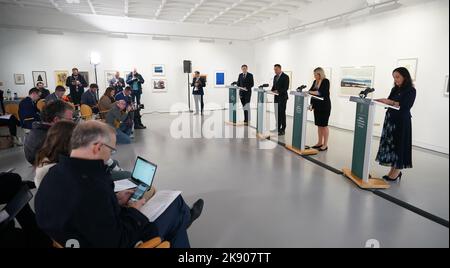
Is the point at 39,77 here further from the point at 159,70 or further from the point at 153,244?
the point at 153,244

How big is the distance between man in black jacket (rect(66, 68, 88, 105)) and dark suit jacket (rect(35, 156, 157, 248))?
860 centimetres

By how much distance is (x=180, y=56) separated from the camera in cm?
1174

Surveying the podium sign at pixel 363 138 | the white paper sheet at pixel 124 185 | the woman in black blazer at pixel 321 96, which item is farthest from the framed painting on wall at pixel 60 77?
the podium sign at pixel 363 138

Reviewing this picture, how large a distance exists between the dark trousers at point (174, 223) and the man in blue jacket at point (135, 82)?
28.9ft

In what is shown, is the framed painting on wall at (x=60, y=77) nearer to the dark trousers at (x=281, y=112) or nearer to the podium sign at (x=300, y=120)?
the dark trousers at (x=281, y=112)

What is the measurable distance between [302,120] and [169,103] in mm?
7932

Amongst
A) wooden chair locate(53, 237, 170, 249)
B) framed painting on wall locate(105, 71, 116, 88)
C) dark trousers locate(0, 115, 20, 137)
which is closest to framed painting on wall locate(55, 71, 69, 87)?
framed painting on wall locate(105, 71, 116, 88)

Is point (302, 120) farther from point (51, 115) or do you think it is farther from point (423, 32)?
point (51, 115)

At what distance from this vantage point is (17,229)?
2.04 meters

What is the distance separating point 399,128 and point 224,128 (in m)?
5.03

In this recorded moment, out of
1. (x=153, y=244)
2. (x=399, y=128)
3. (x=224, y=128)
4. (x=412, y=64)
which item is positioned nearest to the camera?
(x=153, y=244)

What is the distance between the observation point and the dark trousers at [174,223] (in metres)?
1.87

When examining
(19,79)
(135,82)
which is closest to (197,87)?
(135,82)

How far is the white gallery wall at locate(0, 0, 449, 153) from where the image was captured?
5598mm
